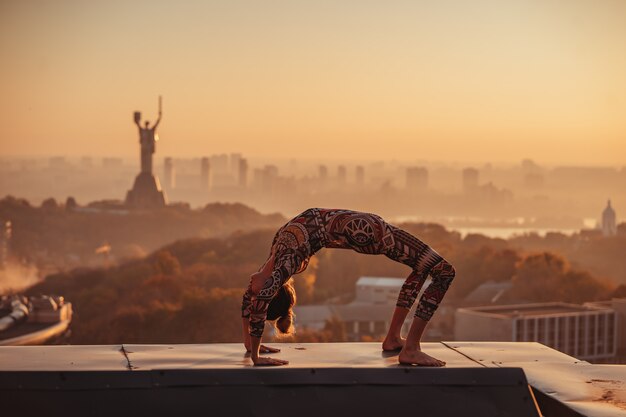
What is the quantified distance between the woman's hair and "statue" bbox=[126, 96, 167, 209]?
225 feet

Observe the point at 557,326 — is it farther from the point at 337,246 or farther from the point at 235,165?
the point at 235,165

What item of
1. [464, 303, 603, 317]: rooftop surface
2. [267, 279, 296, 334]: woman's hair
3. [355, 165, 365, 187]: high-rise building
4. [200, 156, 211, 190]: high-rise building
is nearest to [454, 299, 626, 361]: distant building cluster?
[464, 303, 603, 317]: rooftop surface

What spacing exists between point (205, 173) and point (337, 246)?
10243 centimetres

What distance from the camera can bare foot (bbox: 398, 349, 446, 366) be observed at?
22.2 ft

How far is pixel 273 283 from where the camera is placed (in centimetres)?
695

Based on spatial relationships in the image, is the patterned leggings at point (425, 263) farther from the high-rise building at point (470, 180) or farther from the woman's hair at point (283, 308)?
the high-rise building at point (470, 180)

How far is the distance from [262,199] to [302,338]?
226 feet

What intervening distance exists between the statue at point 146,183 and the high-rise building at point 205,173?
76.2ft

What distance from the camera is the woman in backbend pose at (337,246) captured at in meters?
6.97

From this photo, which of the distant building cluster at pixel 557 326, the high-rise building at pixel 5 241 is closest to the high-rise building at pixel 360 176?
the high-rise building at pixel 5 241

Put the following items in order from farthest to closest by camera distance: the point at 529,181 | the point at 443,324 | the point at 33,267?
the point at 529,181 → the point at 33,267 → the point at 443,324

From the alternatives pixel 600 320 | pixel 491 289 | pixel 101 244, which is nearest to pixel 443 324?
pixel 600 320

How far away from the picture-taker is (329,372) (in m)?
6.30

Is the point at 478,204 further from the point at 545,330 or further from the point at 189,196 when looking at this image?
the point at 545,330
